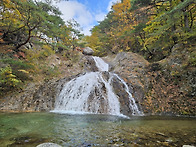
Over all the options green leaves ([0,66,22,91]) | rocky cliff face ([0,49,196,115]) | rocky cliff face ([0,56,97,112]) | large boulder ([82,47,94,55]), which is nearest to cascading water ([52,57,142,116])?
rocky cliff face ([0,49,196,115])

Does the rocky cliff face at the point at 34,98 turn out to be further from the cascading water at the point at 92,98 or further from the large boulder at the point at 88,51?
the large boulder at the point at 88,51

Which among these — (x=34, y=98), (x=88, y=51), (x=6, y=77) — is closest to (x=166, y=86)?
(x=34, y=98)

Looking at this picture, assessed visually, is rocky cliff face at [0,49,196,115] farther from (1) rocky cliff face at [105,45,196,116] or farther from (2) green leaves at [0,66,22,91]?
(2) green leaves at [0,66,22,91]

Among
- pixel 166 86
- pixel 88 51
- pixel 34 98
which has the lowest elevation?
pixel 34 98

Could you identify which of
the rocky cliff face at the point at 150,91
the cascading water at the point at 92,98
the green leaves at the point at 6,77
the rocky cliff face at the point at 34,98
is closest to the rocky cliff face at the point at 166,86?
the rocky cliff face at the point at 150,91

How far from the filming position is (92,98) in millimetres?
7457

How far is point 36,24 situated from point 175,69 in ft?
31.9

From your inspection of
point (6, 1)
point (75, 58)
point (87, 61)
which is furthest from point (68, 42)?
point (6, 1)

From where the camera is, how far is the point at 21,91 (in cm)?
888

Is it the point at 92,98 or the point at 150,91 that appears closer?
the point at 92,98

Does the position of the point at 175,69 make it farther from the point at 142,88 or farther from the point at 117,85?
the point at 117,85

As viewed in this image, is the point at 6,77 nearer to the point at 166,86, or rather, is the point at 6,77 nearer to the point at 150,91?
the point at 150,91

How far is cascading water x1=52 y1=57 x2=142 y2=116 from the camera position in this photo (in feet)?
22.7

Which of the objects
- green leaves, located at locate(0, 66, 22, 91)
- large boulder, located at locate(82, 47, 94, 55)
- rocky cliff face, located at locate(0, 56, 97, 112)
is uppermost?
large boulder, located at locate(82, 47, 94, 55)
